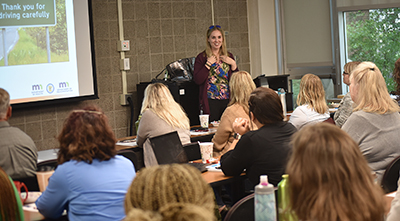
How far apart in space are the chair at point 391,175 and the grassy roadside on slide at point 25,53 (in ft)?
14.4

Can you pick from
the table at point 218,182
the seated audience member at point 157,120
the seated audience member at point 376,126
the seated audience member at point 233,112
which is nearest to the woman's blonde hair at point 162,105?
the seated audience member at point 157,120

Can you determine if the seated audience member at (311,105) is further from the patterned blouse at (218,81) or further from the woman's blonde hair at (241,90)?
the patterned blouse at (218,81)

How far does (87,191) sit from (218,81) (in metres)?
3.78

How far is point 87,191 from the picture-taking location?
2.10 meters

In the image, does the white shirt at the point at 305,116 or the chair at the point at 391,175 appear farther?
the white shirt at the point at 305,116

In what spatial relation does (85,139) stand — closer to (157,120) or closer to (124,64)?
(157,120)

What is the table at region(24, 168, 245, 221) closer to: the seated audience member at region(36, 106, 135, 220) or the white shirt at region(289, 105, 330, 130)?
the seated audience member at region(36, 106, 135, 220)

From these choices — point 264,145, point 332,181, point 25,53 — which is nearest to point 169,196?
point 332,181

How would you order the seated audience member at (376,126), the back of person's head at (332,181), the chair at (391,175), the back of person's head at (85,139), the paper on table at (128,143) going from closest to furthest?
the back of person's head at (332,181)
the back of person's head at (85,139)
the chair at (391,175)
the seated audience member at (376,126)
the paper on table at (128,143)

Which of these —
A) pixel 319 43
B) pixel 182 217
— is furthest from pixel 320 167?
pixel 319 43

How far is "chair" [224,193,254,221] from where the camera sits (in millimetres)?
2051

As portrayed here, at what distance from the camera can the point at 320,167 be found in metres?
1.29

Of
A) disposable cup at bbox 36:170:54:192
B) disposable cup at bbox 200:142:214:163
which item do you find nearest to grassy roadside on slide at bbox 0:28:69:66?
disposable cup at bbox 200:142:214:163

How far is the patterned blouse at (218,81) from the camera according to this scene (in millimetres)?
5703
